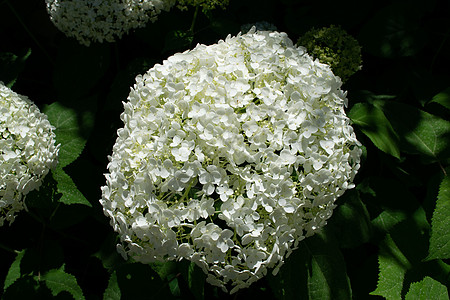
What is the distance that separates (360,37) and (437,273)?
1.91m

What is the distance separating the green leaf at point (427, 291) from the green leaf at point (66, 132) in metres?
2.15

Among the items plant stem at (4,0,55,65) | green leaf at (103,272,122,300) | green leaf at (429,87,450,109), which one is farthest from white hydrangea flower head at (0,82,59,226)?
green leaf at (429,87,450,109)

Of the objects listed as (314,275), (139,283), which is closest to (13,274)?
(139,283)

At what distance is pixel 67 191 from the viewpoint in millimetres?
2559

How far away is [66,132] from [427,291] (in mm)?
2421

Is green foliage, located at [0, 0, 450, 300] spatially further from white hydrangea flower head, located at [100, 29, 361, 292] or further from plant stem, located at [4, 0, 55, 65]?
white hydrangea flower head, located at [100, 29, 361, 292]

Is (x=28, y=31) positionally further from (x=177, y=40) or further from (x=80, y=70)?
(x=177, y=40)

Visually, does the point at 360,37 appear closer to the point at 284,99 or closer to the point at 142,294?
the point at 284,99

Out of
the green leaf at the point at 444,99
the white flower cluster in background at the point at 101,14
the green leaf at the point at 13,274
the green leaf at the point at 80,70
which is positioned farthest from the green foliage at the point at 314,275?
the green leaf at the point at 80,70

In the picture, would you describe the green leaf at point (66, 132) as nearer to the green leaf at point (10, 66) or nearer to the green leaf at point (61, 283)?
the green leaf at point (10, 66)

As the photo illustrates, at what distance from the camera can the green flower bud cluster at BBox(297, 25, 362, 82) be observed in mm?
2861

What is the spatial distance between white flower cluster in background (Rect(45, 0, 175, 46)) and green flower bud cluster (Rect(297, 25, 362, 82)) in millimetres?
1087

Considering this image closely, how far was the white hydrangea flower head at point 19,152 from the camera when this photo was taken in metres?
2.24

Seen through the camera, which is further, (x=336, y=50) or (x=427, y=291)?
(x=336, y=50)
